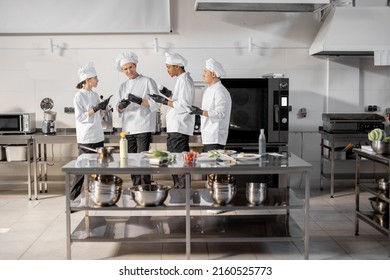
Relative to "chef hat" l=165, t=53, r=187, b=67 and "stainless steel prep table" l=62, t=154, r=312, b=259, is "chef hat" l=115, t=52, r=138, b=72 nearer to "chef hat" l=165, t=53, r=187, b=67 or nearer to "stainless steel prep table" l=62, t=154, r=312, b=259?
"chef hat" l=165, t=53, r=187, b=67

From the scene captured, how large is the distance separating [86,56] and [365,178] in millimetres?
3407

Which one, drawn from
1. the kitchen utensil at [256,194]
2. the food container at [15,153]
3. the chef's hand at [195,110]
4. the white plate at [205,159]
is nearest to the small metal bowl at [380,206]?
the kitchen utensil at [256,194]

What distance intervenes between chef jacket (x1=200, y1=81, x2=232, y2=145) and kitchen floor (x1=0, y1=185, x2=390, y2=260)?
103 centimetres

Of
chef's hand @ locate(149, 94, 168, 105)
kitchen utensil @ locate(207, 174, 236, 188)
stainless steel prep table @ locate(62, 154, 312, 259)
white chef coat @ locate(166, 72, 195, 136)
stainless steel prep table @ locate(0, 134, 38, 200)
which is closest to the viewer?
stainless steel prep table @ locate(62, 154, 312, 259)

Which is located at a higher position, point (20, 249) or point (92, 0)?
point (92, 0)

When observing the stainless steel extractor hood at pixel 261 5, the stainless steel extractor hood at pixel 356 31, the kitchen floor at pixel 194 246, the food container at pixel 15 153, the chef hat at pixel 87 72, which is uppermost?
the stainless steel extractor hood at pixel 261 5

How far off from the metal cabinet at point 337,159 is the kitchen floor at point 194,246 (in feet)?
3.03

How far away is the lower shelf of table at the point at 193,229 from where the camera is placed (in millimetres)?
3896

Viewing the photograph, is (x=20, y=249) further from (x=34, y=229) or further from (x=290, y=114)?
(x=290, y=114)

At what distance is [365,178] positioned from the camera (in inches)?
251

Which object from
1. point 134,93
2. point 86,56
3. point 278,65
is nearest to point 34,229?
point 134,93

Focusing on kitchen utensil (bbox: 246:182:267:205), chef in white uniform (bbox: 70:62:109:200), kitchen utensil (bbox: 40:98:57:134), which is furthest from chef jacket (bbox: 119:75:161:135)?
kitchen utensil (bbox: 246:182:267:205)

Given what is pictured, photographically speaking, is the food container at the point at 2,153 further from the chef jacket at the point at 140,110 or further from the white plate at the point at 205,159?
the white plate at the point at 205,159

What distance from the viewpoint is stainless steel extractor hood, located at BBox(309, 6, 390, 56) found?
19.8ft
